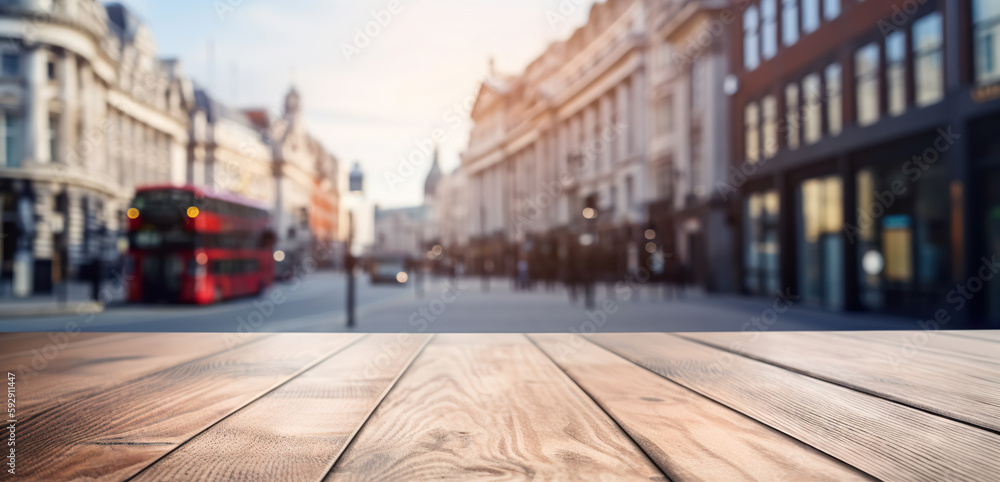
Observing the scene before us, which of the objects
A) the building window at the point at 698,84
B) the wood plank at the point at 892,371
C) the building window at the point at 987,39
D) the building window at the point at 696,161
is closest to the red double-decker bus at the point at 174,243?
the wood plank at the point at 892,371

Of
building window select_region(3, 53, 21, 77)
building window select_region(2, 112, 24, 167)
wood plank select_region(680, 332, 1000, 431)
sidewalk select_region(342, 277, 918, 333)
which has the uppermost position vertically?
building window select_region(3, 53, 21, 77)

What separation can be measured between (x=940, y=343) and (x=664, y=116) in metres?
28.3

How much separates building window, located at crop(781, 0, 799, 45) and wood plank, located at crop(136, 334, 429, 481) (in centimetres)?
1866

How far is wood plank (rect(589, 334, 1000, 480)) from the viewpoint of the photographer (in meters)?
3.45

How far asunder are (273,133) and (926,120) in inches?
3317

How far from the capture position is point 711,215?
29297 millimetres

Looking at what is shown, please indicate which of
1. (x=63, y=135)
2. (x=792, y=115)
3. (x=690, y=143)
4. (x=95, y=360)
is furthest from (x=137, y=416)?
(x=63, y=135)

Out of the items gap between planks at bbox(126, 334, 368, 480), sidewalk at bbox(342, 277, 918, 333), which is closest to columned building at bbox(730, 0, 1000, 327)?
sidewalk at bbox(342, 277, 918, 333)

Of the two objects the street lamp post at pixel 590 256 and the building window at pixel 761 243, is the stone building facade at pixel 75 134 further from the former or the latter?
the building window at pixel 761 243

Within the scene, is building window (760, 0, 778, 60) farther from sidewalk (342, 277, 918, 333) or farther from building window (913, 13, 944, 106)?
sidewalk (342, 277, 918, 333)

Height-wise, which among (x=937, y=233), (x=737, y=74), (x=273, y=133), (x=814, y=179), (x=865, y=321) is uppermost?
(x=273, y=133)

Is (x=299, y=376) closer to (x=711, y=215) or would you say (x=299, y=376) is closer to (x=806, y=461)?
(x=806, y=461)

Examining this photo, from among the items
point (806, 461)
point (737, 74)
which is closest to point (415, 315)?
point (806, 461)

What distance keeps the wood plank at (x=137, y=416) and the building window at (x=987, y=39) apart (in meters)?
12.4
